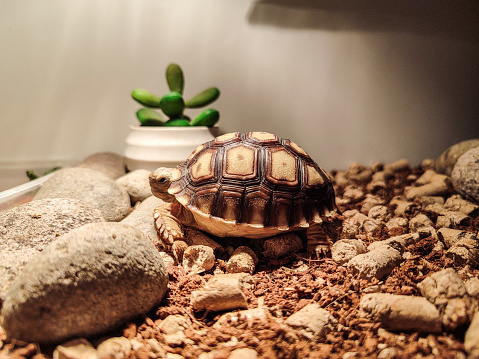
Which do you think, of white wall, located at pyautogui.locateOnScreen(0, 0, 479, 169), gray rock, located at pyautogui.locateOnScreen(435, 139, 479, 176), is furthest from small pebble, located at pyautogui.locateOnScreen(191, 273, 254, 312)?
gray rock, located at pyautogui.locateOnScreen(435, 139, 479, 176)

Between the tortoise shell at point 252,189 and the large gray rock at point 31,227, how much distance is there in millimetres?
465

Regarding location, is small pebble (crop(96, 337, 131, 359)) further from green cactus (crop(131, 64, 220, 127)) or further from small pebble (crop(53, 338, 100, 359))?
green cactus (crop(131, 64, 220, 127))

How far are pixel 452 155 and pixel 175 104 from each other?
6.70 ft

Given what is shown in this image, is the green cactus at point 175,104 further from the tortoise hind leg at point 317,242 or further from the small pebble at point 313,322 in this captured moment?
the small pebble at point 313,322

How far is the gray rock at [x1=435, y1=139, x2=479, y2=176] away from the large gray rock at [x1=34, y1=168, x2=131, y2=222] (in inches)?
89.2

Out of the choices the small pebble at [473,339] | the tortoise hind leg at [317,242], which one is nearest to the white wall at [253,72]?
the tortoise hind leg at [317,242]

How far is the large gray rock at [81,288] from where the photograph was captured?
1.04 m

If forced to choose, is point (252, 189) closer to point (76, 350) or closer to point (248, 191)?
point (248, 191)

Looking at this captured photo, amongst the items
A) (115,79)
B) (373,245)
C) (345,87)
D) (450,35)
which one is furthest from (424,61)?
(115,79)

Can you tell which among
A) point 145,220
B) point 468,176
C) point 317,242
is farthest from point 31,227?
point 468,176

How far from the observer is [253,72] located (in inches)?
111

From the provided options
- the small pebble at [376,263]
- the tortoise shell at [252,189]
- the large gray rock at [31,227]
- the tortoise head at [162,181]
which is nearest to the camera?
the large gray rock at [31,227]

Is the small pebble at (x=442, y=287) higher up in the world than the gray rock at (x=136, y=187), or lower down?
higher up

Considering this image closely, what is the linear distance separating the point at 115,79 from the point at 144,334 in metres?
2.33
